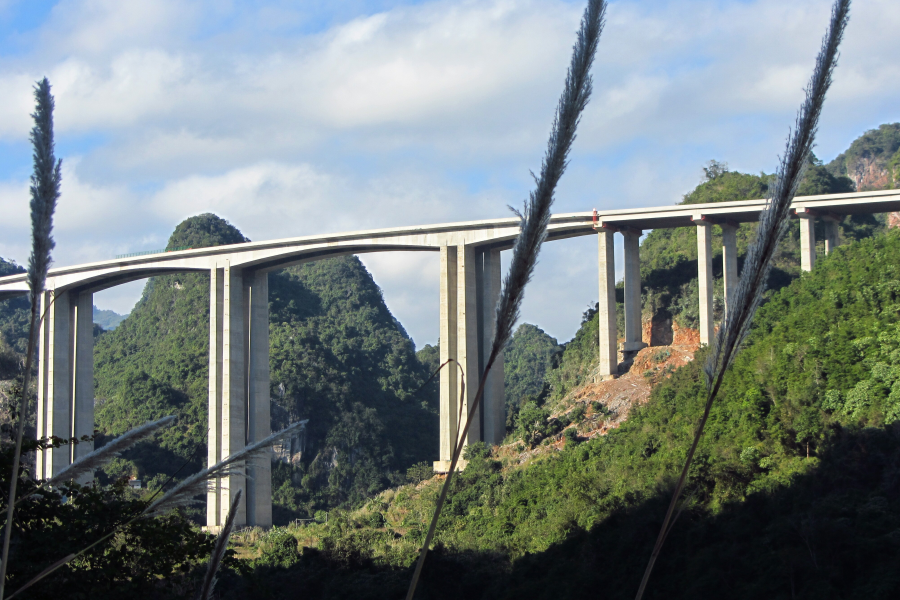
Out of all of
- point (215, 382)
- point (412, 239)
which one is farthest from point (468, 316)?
point (215, 382)

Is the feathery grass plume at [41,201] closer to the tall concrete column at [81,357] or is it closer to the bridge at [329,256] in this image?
the bridge at [329,256]

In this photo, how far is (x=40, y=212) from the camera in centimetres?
338

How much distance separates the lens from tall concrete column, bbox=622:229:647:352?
3203 centimetres

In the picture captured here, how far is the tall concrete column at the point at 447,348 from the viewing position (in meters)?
31.5

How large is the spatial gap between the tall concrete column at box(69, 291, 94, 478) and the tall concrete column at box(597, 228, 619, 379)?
963 inches

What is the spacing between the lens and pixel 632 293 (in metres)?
32.1

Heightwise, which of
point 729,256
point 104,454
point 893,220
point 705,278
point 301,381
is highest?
point 893,220

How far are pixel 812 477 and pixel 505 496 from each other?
34.6ft

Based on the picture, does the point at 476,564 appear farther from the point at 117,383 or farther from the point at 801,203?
the point at 117,383

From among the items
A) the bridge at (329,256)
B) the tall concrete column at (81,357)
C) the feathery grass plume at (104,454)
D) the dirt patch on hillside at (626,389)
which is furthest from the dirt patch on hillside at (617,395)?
the feathery grass plume at (104,454)

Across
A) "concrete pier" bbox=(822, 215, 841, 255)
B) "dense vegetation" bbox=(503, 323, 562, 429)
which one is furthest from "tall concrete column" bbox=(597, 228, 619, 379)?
"dense vegetation" bbox=(503, 323, 562, 429)

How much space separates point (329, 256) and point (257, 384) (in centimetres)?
615

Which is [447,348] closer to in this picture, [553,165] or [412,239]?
[412,239]

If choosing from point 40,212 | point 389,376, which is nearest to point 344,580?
point 40,212
